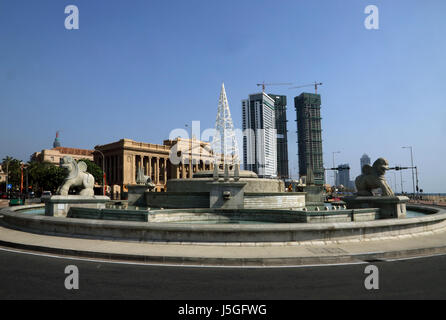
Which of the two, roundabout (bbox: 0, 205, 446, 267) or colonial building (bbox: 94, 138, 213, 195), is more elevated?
colonial building (bbox: 94, 138, 213, 195)

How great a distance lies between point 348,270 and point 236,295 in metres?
3.66

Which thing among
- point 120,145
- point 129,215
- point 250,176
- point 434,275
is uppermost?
point 120,145

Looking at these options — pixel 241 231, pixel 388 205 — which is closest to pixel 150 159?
pixel 388 205

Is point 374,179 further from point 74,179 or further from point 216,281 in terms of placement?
point 74,179

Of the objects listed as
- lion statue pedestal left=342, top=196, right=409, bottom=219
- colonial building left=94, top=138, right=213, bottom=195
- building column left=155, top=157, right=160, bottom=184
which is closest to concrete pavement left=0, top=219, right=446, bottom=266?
lion statue pedestal left=342, top=196, right=409, bottom=219

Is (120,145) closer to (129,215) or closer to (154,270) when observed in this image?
(129,215)

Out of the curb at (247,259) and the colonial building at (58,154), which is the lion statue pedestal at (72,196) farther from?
the colonial building at (58,154)

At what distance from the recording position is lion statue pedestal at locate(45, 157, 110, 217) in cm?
1667

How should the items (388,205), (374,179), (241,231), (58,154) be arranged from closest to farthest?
(241,231) < (388,205) < (374,179) < (58,154)

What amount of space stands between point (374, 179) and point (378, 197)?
3.67ft

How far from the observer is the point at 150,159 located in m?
94.9

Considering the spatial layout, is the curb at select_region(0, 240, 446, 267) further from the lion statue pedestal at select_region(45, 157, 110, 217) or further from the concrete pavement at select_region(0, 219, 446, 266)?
the lion statue pedestal at select_region(45, 157, 110, 217)

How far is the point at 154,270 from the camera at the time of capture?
802 centimetres
